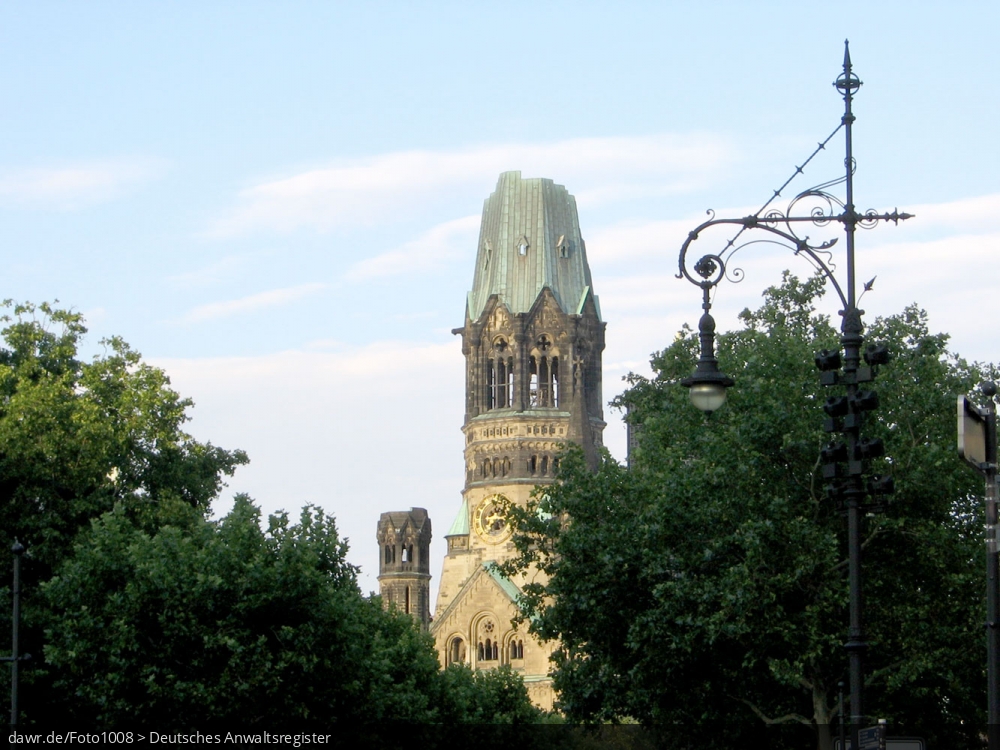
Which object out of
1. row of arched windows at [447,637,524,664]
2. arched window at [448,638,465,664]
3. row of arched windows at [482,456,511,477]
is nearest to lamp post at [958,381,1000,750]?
row of arched windows at [447,637,524,664]

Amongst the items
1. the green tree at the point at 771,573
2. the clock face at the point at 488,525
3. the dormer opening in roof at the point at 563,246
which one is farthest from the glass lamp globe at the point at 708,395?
the dormer opening in roof at the point at 563,246

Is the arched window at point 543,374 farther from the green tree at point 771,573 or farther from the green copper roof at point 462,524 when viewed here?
the green tree at point 771,573

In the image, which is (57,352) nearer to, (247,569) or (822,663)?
(247,569)

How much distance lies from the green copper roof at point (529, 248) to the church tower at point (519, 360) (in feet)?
0.24

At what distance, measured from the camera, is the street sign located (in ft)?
66.3

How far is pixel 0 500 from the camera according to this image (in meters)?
48.5

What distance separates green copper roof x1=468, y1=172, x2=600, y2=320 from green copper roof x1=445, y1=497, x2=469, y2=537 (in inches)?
534

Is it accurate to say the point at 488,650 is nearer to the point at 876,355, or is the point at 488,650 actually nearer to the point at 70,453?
the point at 70,453

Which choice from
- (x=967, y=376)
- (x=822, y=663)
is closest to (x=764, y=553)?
(x=822, y=663)

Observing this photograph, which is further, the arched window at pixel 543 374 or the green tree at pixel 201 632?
the arched window at pixel 543 374

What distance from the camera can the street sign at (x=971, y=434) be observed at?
66.3 feet

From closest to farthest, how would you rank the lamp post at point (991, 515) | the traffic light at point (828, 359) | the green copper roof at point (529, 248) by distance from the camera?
1. the lamp post at point (991, 515)
2. the traffic light at point (828, 359)
3. the green copper roof at point (529, 248)

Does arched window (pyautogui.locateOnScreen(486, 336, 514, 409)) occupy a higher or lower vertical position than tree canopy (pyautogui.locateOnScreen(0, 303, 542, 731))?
higher

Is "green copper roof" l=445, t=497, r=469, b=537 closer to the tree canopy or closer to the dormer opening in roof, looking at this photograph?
the dormer opening in roof
